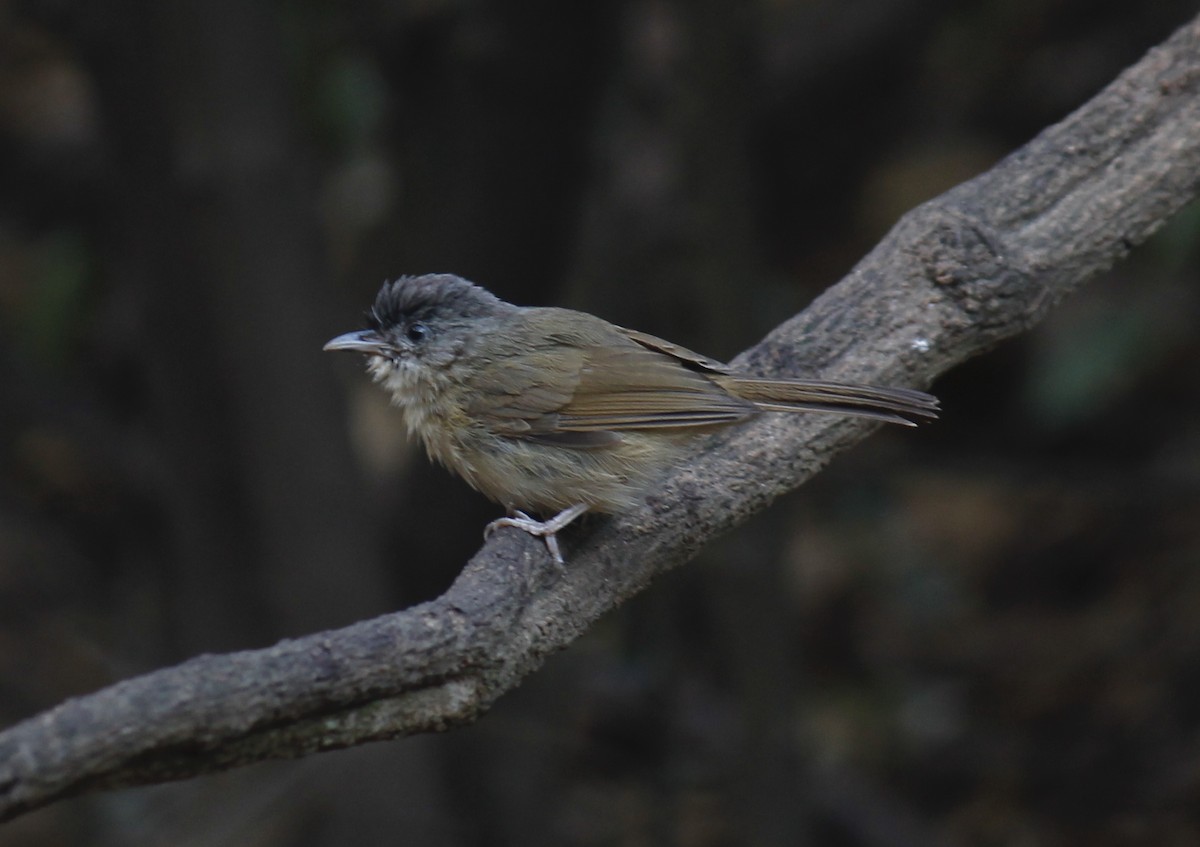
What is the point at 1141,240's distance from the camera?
368 cm

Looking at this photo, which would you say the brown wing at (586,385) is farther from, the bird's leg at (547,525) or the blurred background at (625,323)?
the blurred background at (625,323)

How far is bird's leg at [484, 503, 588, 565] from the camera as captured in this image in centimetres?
313

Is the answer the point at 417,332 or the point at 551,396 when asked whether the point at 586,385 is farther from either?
the point at 417,332

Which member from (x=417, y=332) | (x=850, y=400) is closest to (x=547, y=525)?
(x=850, y=400)

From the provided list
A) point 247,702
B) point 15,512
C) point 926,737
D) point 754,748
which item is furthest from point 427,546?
point 247,702

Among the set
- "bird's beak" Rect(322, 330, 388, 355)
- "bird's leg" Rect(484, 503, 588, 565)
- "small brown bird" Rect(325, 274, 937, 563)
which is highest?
"bird's beak" Rect(322, 330, 388, 355)

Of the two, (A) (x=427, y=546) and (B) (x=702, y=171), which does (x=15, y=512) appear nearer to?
(A) (x=427, y=546)

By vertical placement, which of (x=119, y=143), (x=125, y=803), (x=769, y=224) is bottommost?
(x=125, y=803)

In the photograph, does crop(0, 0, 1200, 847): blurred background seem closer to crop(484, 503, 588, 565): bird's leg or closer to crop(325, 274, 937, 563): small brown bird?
crop(325, 274, 937, 563): small brown bird

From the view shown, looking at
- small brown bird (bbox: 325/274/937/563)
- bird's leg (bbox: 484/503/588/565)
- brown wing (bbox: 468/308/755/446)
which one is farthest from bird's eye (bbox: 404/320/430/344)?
bird's leg (bbox: 484/503/588/565)

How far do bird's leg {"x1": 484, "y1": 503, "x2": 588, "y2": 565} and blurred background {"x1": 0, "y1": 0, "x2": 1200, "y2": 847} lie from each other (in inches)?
54.5

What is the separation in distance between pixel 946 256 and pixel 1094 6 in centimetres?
590

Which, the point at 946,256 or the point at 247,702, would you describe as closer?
the point at 247,702

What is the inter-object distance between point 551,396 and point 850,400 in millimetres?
873
